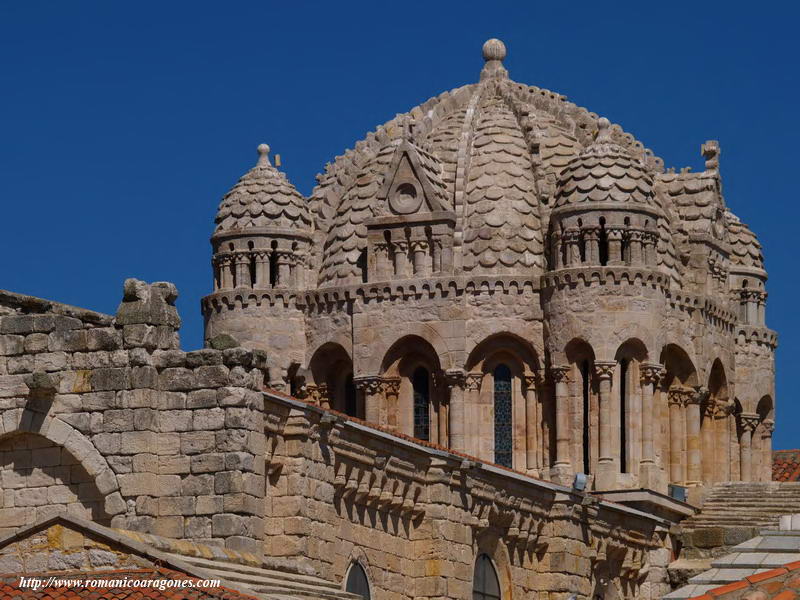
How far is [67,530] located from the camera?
4012cm

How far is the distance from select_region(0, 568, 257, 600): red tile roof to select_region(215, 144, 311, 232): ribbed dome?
30.0 meters

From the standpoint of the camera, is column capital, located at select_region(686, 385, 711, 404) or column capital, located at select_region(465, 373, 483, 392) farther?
column capital, located at select_region(686, 385, 711, 404)

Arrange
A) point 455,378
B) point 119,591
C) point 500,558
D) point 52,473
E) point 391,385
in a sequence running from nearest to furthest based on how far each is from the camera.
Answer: point 119,591, point 52,473, point 500,558, point 455,378, point 391,385

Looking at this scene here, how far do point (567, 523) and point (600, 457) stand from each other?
298 inches

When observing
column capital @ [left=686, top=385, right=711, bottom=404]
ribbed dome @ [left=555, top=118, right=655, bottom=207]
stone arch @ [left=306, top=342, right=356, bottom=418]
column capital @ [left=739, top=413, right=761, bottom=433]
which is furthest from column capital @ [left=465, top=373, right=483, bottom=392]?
column capital @ [left=739, top=413, right=761, bottom=433]

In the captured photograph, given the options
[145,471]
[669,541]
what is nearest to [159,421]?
[145,471]

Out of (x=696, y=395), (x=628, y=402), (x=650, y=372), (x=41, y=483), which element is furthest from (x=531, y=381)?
(x=41, y=483)

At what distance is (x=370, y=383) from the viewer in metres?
67.7

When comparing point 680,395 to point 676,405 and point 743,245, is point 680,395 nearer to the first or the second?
point 676,405

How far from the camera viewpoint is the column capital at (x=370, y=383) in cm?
6762

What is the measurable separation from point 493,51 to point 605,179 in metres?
7.95

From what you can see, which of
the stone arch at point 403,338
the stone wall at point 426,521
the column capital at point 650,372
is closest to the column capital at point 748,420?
the column capital at point 650,372

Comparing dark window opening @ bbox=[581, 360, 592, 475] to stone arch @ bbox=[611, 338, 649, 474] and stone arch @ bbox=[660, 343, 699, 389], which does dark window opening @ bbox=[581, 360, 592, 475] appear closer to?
stone arch @ bbox=[611, 338, 649, 474]

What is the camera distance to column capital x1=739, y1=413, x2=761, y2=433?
72.8 meters
